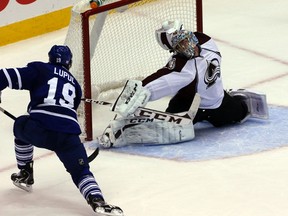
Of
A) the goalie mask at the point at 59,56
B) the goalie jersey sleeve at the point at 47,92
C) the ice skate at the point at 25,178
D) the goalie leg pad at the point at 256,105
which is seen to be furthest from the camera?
the goalie leg pad at the point at 256,105

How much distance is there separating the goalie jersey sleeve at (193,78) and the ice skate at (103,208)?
2.99ft

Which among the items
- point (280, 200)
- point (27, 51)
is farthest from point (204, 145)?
point (27, 51)

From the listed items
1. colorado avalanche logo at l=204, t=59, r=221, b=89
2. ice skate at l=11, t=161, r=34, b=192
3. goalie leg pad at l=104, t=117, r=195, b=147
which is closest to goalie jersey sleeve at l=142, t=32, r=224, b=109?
colorado avalanche logo at l=204, t=59, r=221, b=89

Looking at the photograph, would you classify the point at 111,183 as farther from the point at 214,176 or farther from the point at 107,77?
the point at 107,77

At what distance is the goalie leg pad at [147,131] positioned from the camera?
523cm

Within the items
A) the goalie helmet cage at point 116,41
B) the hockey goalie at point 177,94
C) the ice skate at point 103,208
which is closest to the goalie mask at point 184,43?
the hockey goalie at point 177,94

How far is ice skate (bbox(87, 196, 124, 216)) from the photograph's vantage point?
435 cm

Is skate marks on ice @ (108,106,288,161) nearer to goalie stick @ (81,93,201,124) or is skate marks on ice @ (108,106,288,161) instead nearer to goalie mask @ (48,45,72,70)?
goalie stick @ (81,93,201,124)

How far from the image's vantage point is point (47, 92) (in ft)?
14.8

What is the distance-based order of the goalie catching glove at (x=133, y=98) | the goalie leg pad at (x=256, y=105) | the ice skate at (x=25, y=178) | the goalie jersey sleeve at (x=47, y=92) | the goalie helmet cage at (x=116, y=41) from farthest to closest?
the goalie leg pad at (x=256, y=105) → the goalie helmet cage at (x=116, y=41) → the goalie catching glove at (x=133, y=98) → the ice skate at (x=25, y=178) → the goalie jersey sleeve at (x=47, y=92)

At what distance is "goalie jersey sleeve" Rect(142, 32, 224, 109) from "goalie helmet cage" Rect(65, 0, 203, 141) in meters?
0.39

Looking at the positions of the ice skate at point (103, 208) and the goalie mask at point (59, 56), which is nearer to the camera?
the ice skate at point (103, 208)

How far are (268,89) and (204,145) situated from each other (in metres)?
0.96

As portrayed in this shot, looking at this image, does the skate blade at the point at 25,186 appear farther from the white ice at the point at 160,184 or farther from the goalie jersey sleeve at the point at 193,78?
the goalie jersey sleeve at the point at 193,78
